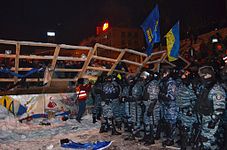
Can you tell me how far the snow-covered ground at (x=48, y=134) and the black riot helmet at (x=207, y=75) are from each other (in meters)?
2.45

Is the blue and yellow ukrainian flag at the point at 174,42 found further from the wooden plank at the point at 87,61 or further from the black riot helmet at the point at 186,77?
the wooden plank at the point at 87,61

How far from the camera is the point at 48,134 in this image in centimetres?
964

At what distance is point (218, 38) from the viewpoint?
14.1m

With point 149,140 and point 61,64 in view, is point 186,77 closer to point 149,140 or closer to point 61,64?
point 149,140

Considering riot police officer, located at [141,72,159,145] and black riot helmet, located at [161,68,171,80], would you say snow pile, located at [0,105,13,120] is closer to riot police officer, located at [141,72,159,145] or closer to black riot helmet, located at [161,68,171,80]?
riot police officer, located at [141,72,159,145]

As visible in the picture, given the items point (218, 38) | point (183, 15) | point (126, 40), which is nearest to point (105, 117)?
point (218, 38)

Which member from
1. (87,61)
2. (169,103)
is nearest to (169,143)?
(169,103)

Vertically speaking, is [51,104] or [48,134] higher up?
[51,104]

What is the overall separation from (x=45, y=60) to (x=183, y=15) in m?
20.8

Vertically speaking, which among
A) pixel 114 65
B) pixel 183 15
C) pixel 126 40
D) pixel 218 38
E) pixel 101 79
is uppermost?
pixel 126 40

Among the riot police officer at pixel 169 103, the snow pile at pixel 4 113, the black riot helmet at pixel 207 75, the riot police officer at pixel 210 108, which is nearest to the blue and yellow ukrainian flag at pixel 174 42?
the riot police officer at pixel 169 103

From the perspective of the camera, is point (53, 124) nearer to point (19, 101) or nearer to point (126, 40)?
point (19, 101)

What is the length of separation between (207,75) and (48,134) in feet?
20.9

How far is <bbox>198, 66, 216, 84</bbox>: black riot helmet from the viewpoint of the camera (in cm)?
586
